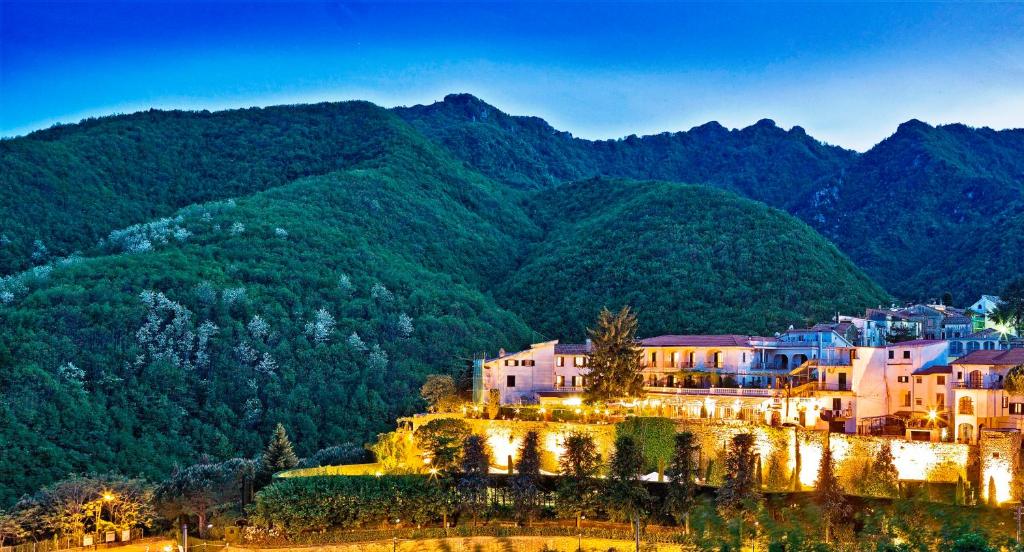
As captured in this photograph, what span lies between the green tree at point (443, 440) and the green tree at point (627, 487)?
6419 millimetres

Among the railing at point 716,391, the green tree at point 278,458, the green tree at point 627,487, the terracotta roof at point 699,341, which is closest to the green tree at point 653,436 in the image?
the green tree at point 627,487

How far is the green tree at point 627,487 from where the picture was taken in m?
40.0

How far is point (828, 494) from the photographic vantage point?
121 ft

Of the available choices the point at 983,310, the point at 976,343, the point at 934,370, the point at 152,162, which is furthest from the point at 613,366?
the point at 152,162

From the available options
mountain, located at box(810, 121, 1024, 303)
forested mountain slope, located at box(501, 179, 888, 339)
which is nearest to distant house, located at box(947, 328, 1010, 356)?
forested mountain slope, located at box(501, 179, 888, 339)

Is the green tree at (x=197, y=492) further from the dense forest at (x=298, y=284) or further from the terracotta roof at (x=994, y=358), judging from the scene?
the terracotta roof at (x=994, y=358)

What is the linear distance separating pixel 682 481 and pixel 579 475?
3.98 m

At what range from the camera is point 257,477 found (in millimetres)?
46844

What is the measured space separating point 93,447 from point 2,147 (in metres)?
50.4

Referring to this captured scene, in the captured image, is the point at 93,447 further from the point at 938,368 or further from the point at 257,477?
the point at 938,368

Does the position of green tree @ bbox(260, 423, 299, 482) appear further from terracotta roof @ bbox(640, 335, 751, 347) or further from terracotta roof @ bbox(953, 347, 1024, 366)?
terracotta roof @ bbox(953, 347, 1024, 366)

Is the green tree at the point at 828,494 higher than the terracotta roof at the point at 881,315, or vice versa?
the terracotta roof at the point at 881,315

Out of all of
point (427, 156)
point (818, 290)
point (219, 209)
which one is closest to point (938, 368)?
point (818, 290)

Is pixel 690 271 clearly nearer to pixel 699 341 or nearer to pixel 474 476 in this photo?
pixel 699 341
